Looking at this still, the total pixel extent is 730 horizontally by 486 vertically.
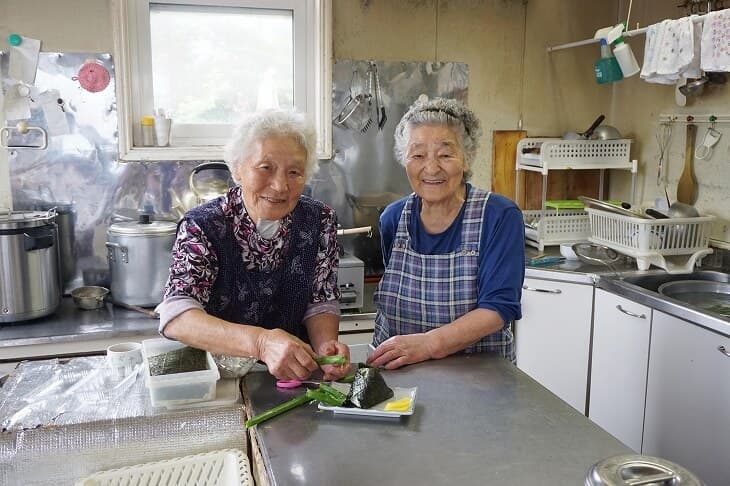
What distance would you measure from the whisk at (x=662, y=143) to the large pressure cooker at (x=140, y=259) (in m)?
2.11

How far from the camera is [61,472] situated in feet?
3.95

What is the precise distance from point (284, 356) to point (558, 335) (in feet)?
5.14

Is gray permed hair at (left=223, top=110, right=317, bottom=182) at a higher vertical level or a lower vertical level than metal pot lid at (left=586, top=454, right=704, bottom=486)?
higher

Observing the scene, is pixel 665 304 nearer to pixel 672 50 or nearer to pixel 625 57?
pixel 672 50

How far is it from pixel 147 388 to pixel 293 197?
0.52 meters

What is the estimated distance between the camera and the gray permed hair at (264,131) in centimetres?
149

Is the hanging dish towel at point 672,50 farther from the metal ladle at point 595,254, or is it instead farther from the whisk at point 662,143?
the metal ladle at point 595,254

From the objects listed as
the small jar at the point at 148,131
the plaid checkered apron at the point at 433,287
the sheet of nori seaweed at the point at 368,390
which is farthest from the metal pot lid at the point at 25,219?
the sheet of nori seaweed at the point at 368,390

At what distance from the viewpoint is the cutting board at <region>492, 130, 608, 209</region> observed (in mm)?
3133

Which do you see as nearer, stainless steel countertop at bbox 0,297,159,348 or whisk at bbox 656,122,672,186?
stainless steel countertop at bbox 0,297,159,348

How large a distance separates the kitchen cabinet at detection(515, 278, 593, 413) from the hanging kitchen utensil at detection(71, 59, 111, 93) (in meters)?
1.86

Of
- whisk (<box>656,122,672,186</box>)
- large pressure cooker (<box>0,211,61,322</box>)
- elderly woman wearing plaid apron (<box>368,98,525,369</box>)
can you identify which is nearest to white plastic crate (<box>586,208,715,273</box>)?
whisk (<box>656,122,672,186</box>)

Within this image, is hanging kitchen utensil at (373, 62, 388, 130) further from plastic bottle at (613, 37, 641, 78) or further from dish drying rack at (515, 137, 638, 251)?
plastic bottle at (613, 37, 641, 78)

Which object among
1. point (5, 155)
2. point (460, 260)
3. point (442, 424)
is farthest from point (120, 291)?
point (442, 424)
